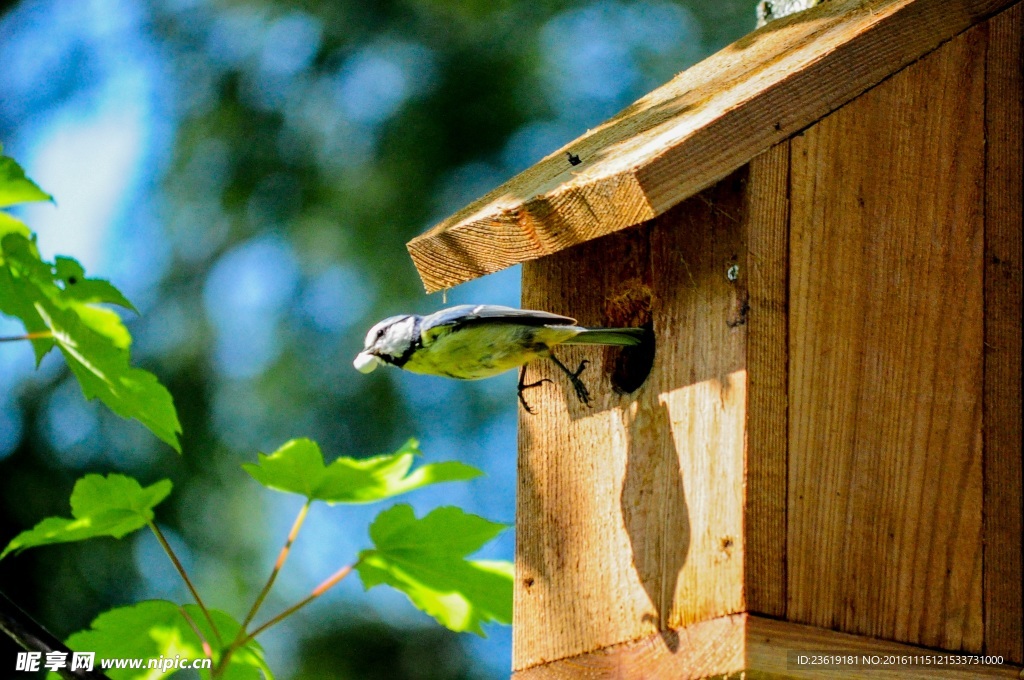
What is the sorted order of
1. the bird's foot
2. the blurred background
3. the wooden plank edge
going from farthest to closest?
the blurred background, the bird's foot, the wooden plank edge

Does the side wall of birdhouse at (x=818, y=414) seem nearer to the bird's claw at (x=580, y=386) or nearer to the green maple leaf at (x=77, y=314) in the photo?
the bird's claw at (x=580, y=386)

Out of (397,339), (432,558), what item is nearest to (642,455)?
(432,558)

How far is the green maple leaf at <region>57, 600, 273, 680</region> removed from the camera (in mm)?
1619

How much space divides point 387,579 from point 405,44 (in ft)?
15.8

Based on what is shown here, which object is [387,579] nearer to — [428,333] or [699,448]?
[699,448]

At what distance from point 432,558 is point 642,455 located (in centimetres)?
63

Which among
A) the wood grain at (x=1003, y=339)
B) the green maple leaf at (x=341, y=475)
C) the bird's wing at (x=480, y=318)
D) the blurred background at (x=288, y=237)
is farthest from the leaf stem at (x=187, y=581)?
the blurred background at (x=288, y=237)

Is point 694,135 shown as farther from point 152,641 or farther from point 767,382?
point 152,641

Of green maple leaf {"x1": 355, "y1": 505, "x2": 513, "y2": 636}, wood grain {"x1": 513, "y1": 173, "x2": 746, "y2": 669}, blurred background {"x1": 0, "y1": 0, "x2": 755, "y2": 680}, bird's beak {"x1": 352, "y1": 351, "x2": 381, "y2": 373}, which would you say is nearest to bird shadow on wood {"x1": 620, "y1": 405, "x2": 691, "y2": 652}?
wood grain {"x1": 513, "y1": 173, "x2": 746, "y2": 669}

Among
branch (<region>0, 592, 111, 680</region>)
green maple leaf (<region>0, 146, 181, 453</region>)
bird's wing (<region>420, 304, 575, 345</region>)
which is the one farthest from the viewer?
bird's wing (<region>420, 304, 575, 345</region>)

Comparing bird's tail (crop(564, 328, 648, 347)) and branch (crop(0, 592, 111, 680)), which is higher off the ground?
bird's tail (crop(564, 328, 648, 347))

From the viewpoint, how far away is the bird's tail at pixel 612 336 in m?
2.22

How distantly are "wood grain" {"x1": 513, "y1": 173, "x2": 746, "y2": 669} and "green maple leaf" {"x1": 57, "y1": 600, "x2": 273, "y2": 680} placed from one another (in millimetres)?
742

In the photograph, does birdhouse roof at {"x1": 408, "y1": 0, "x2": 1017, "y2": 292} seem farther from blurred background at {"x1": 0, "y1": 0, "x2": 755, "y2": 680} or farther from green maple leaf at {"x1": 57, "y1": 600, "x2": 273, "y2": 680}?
blurred background at {"x1": 0, "y1": 0, "x2": 755, "y2": 680}
